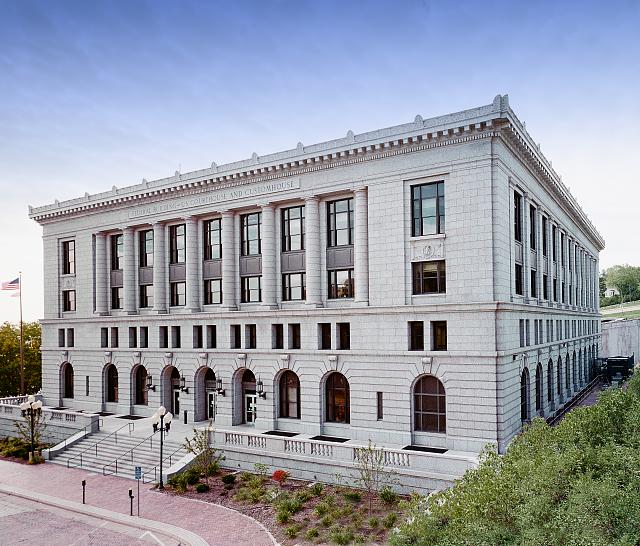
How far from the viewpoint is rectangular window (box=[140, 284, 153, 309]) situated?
46062 mm

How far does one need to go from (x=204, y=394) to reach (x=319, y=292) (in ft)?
43.3

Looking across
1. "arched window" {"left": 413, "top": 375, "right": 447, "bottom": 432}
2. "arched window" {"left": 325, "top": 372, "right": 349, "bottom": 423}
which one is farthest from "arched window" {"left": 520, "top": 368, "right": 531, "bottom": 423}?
"arched window" {"left": 325, "top": 372, "right": 349, "bottom": 423}

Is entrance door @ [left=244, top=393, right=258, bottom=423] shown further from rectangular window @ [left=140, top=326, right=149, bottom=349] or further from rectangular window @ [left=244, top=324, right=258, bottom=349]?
rectangular window @ [left=140, top=326, right=149, bottom=349]

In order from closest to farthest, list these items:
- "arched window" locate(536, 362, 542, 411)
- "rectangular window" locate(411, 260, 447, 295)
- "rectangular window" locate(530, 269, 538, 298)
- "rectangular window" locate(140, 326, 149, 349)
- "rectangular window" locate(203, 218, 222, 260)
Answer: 1. "rectangular window" locate(411, 260, 447, 295)
2. "arched window" locate(536, 362, 542, 411)
3. "rectangular window" locate(530, 269, 538, 298)
4. "rectangular window" locate(203, 218, 222, 260)
5. "rectangular window" locate(140, 326, 149, 349)

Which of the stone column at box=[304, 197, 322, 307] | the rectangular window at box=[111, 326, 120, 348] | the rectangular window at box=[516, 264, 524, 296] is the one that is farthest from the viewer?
the rectangular window at box=[111, 326, 120, 348]

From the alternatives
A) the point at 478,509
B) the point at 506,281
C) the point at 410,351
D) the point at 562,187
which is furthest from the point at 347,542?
the point at 562,187

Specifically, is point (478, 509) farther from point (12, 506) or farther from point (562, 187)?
point (562, 187)

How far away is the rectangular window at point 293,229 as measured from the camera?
126 ft

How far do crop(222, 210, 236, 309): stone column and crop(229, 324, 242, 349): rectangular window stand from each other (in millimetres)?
1685

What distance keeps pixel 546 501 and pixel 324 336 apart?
25.0 m

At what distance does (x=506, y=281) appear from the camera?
31.9 m

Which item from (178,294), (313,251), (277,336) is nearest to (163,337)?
(178,294)

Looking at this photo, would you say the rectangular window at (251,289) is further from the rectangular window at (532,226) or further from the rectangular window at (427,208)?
the rectangular window at (532,226)

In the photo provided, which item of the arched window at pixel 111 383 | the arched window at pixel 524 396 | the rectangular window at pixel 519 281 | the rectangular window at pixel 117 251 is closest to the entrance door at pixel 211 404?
the arched window at pixel 111 383
